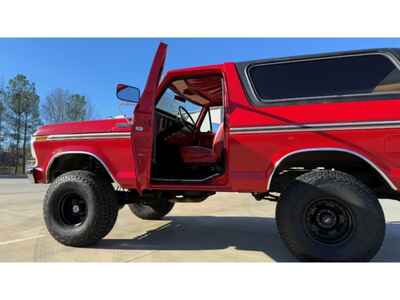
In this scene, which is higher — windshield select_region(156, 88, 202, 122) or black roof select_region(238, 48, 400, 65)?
black roof select_region(238, 48, 400, 65)

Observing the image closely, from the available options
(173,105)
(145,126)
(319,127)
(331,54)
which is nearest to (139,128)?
(145,126)

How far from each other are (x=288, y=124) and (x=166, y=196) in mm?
1794

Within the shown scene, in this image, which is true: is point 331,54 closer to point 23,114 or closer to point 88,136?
point 88,136

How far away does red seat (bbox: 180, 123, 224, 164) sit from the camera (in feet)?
11.4

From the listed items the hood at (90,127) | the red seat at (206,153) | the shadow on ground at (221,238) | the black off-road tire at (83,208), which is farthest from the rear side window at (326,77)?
the black off-road tire at (83,208)

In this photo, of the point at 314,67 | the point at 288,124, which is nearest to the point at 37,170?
the point at 288,124

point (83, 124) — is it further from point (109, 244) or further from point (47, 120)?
point (47, 120)

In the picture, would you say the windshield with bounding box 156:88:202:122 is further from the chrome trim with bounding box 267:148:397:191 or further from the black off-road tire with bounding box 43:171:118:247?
the chrome trim with bounding box 267:148:397:191

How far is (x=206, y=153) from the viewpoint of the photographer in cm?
365

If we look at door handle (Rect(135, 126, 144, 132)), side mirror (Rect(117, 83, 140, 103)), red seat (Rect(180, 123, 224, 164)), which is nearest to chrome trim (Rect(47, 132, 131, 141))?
door handle (Rect(135, 126, 144, 132))

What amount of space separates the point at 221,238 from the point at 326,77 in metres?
2.31

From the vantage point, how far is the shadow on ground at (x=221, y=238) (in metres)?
3.40

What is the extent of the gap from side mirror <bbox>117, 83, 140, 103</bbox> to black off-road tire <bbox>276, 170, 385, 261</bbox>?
6.42 feet

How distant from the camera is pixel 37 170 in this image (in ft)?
12.4
